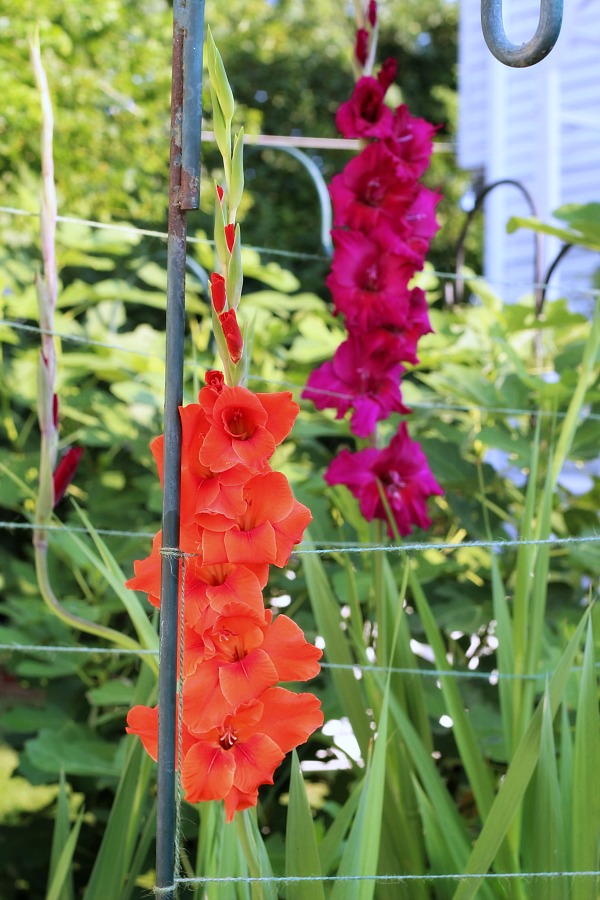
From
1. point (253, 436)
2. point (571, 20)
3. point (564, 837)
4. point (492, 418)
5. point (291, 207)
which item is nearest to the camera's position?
point (253, 436)

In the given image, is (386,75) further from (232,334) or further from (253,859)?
(253,859)

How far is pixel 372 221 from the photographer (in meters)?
1.24

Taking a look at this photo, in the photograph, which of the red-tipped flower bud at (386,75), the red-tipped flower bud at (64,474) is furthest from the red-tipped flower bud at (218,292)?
the red-tipped flower bud at (386,75)

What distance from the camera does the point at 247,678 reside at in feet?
2.21

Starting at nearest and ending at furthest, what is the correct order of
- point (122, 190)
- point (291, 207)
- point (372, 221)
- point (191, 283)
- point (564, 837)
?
1. point (564, 837)
2. point (372, 221)
3. point (191, 283)
4. point (122, 190)
5. point (291, 207)

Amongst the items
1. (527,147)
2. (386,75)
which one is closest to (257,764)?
(386,75)

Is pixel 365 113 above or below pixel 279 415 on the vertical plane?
above

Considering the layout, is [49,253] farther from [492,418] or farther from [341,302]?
[492,418]

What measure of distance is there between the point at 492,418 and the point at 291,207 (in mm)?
10364

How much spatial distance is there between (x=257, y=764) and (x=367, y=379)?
66 cm

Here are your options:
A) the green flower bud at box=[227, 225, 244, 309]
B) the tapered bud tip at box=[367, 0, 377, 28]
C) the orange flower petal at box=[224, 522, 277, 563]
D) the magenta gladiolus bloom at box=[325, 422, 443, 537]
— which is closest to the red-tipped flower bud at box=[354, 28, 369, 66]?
the tapered bud tip at box=[367, 0, 377, 28]

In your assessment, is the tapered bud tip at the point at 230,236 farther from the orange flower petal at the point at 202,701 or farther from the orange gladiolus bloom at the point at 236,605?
the orange flower petal at the point at 202,701

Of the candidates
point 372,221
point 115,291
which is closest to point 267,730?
point 372,221

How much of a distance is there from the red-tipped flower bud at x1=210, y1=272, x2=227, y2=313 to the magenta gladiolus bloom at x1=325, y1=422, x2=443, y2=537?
0.58 metres
